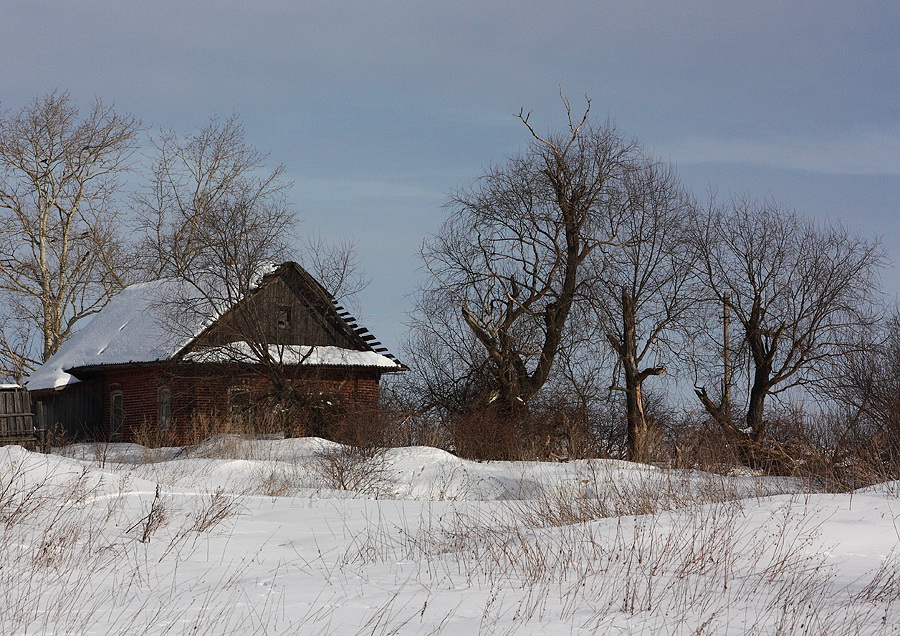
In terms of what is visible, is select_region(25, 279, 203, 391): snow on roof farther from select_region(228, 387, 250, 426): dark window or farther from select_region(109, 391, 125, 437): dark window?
select_region(228, 387, 250, 426): dark window

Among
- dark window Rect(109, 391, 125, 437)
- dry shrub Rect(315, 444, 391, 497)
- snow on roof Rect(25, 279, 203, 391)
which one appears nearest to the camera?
dry shrub Rect(315, 444, 391, 497)

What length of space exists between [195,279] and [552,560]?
22.9 metres

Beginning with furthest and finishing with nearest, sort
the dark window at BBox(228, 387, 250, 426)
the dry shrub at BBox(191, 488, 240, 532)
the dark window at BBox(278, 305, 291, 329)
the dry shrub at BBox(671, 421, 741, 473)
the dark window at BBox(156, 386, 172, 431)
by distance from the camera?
the dark window at BBox(278, 305, 291, 329), the dark window at BBox(156, 386, 172, 431), the dark window at BBox(228, 387, 250, 426), the dry shrub at BBox(671, 421, 741, 473), the dry shrub at BBox(191, 488, 240, 532)

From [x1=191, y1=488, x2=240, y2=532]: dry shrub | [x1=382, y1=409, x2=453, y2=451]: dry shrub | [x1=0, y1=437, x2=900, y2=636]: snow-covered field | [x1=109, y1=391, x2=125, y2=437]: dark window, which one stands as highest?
[x1=109, y1=391, x2=125, y2=437]: dark window

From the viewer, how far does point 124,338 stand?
30.5 metres

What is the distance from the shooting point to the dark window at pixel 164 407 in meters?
29.0

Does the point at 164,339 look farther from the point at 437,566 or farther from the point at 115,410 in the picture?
the point at 437,566

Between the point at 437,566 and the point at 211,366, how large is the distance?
67.7ft

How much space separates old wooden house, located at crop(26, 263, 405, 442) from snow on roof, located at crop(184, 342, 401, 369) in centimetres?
4

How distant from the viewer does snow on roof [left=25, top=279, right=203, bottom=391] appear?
94.2 ft

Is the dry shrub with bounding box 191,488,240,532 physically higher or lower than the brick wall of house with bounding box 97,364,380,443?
lower

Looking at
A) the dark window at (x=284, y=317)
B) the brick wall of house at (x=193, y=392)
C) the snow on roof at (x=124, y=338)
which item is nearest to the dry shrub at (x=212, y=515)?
the brick wall of house at (x=193, y=392)

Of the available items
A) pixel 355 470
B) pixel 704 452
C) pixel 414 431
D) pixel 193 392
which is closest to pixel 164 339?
pixel 193 392

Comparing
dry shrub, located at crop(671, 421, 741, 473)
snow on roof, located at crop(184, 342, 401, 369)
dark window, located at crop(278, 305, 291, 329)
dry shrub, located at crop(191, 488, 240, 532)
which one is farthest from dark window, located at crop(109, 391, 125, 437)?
dry shrub, located at crop(191, 488, 240, 532)
